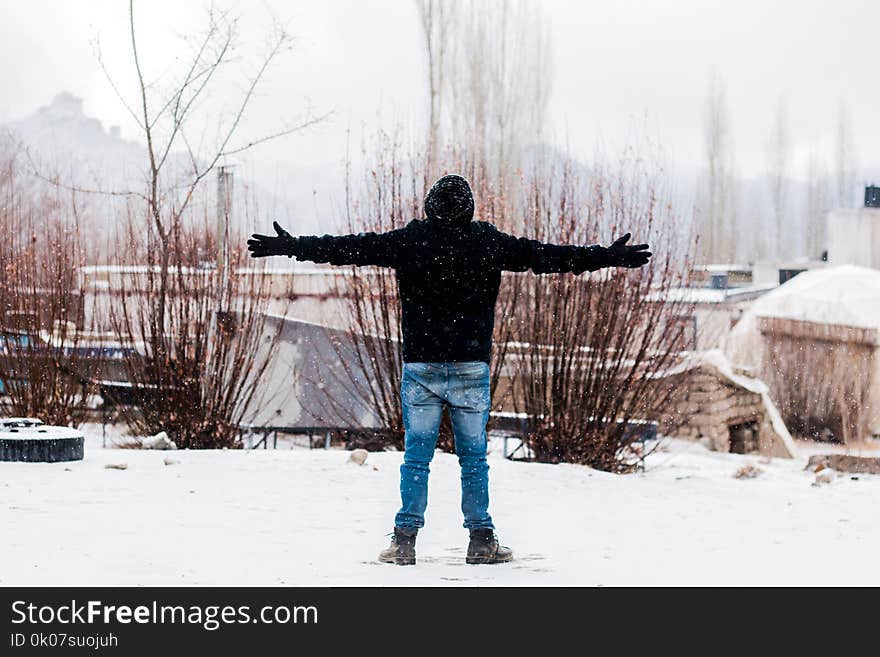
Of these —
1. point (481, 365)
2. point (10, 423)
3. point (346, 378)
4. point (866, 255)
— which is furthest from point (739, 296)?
point (481, 365)

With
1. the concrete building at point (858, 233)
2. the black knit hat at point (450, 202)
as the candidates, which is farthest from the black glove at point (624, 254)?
the concrete building at point (858, 233)

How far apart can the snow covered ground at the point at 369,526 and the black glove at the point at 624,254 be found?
4.66 feet

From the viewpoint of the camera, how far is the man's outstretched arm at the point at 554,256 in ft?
17.3

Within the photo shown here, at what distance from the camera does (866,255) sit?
117ft

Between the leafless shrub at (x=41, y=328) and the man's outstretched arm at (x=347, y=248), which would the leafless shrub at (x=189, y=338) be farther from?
the man's outstretched arm at (x=347, y=248)

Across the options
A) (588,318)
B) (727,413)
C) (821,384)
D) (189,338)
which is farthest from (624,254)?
A: (821,384)

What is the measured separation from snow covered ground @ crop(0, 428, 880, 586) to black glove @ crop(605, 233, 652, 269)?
142cm

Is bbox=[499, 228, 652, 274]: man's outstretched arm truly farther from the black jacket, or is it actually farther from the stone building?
the stone building

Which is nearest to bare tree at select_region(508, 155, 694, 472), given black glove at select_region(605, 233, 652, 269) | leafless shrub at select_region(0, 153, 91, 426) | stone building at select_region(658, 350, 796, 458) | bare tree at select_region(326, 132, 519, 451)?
bare tree at select_region(326, 132, 519, 451)

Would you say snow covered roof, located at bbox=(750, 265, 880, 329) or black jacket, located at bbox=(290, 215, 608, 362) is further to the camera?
snow covered roof, located at bbox=(750, 265, 880, 329)

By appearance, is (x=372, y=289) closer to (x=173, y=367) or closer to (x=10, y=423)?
(x=173, y=367)

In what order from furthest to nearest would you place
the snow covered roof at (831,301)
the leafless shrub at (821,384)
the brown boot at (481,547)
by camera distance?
the snow covered roof at (831,301)
the leafless shrub at (821,384)
the brown boot at (481,547)

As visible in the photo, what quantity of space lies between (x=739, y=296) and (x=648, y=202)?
20996 millimetres

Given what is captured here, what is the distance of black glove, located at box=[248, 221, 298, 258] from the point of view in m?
5.23
